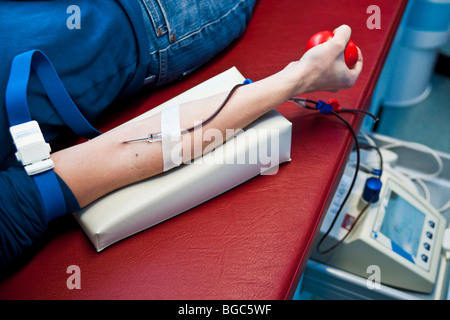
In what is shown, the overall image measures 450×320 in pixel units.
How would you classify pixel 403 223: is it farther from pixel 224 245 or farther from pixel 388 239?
pixel 224 245

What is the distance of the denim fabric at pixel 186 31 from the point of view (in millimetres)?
847

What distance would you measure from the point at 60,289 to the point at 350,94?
74cm

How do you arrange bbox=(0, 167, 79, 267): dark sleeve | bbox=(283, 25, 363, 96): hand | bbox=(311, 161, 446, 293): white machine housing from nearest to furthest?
bbox=(0, 167, 79, 267): dark sleeve → bbox=(283, 25, 363, 96): hand → bbox=(311, 161, 446, 293): white machine housing

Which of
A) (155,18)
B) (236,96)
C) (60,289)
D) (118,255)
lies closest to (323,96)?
(236,96)

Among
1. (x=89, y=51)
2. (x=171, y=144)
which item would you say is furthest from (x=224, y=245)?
(x=89, y=51)

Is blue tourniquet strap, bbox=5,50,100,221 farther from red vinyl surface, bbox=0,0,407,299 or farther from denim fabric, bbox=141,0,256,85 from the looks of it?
denim fabric, bbox=141,0,256,85

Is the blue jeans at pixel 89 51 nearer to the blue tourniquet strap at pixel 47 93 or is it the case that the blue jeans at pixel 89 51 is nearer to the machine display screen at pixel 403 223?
the blue tourniquet strap at pixel 47 93

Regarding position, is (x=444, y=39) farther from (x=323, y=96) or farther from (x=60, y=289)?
(x=60, y=289)

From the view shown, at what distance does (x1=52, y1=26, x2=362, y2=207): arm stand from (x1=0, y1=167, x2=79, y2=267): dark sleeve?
0.04 m

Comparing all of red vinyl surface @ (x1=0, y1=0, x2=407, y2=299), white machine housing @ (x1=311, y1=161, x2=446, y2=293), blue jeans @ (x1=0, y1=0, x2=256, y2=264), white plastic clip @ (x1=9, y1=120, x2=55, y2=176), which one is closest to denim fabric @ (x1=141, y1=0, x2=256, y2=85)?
blue jeans @ (x1=0, y1=0, x2=256, y2=264)

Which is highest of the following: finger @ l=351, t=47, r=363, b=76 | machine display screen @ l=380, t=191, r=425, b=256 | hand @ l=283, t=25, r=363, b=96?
hand @ l=283, t=25, r=363, b=96

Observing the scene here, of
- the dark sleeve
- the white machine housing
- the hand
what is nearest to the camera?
the dark sleeve

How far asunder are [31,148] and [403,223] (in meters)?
0.93

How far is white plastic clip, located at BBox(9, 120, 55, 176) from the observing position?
0.63 meters
